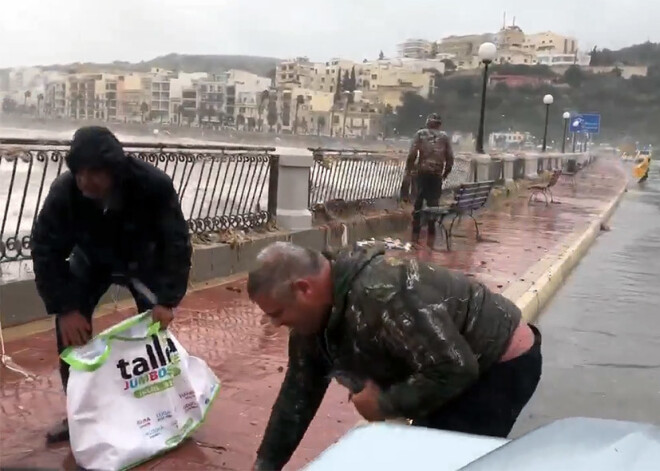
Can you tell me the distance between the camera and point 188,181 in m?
8.26

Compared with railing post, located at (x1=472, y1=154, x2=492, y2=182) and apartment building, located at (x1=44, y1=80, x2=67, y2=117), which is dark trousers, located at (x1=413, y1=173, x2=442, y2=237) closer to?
apartment building, located at (x1=44, y1=80, x2=67, y2=117)

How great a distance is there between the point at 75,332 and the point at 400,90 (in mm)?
34026

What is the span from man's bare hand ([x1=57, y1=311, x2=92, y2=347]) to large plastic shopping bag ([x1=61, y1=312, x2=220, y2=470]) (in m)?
0.11

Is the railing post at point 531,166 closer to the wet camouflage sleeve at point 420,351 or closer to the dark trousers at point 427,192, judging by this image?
the dark trousers at point 427,192

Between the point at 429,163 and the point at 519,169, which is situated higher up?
the point at 429,163

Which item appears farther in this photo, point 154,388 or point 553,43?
point 553,43

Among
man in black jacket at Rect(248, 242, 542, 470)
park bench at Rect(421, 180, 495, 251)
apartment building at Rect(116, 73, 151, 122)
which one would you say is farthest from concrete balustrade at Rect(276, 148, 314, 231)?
man in black jacket at Rect(248, 242, 542, 470)

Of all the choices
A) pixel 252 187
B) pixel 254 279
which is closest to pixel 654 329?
pixel 252 187

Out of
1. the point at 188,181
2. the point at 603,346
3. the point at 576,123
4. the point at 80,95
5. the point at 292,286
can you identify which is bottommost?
the point at 603,346

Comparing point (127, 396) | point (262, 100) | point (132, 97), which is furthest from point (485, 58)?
point (127, 396)

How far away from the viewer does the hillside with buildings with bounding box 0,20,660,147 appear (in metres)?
12.3

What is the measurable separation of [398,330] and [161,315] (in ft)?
5.48

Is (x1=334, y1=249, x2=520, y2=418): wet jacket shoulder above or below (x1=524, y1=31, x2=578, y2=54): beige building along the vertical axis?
below

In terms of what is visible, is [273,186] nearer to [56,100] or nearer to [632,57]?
[56,100]
